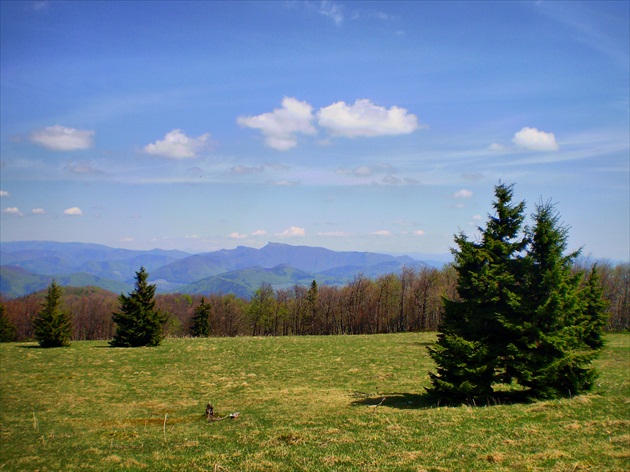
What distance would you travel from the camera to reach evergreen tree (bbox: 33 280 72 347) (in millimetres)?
43719

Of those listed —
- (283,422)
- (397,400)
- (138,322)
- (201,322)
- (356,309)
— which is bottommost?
(201,322)

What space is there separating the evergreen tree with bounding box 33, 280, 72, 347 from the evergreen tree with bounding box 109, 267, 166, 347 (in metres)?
5.11

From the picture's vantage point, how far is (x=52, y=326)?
44.0 metres

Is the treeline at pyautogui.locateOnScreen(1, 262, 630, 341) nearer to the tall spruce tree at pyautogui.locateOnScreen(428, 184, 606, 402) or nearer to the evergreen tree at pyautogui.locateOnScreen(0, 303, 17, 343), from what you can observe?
the evergreen tree at pyautogui.locateOnScreen(0, 303, 17, 343)

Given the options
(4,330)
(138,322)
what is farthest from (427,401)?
(4,330)

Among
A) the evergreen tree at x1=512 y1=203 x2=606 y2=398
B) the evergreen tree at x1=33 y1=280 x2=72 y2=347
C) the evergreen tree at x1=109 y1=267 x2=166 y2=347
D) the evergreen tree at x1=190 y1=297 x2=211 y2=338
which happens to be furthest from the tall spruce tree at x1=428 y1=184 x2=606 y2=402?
the evergreen tree at x1=190 y1=297 x2=211 y2=338

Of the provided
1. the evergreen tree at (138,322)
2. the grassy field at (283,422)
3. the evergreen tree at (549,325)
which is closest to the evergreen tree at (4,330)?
the evergreen tree at (138,322)

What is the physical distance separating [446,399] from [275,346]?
29358 millimetres

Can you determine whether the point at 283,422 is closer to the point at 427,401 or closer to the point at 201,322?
the point at 427,401

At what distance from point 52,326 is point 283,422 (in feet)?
127

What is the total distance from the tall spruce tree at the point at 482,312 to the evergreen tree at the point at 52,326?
42.5 metres

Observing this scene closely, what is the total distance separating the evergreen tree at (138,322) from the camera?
4516cm

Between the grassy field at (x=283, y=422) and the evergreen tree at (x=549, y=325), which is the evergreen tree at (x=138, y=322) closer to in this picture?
the grassy field at (x=283, y=422)

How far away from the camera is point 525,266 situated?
64.7 ft
